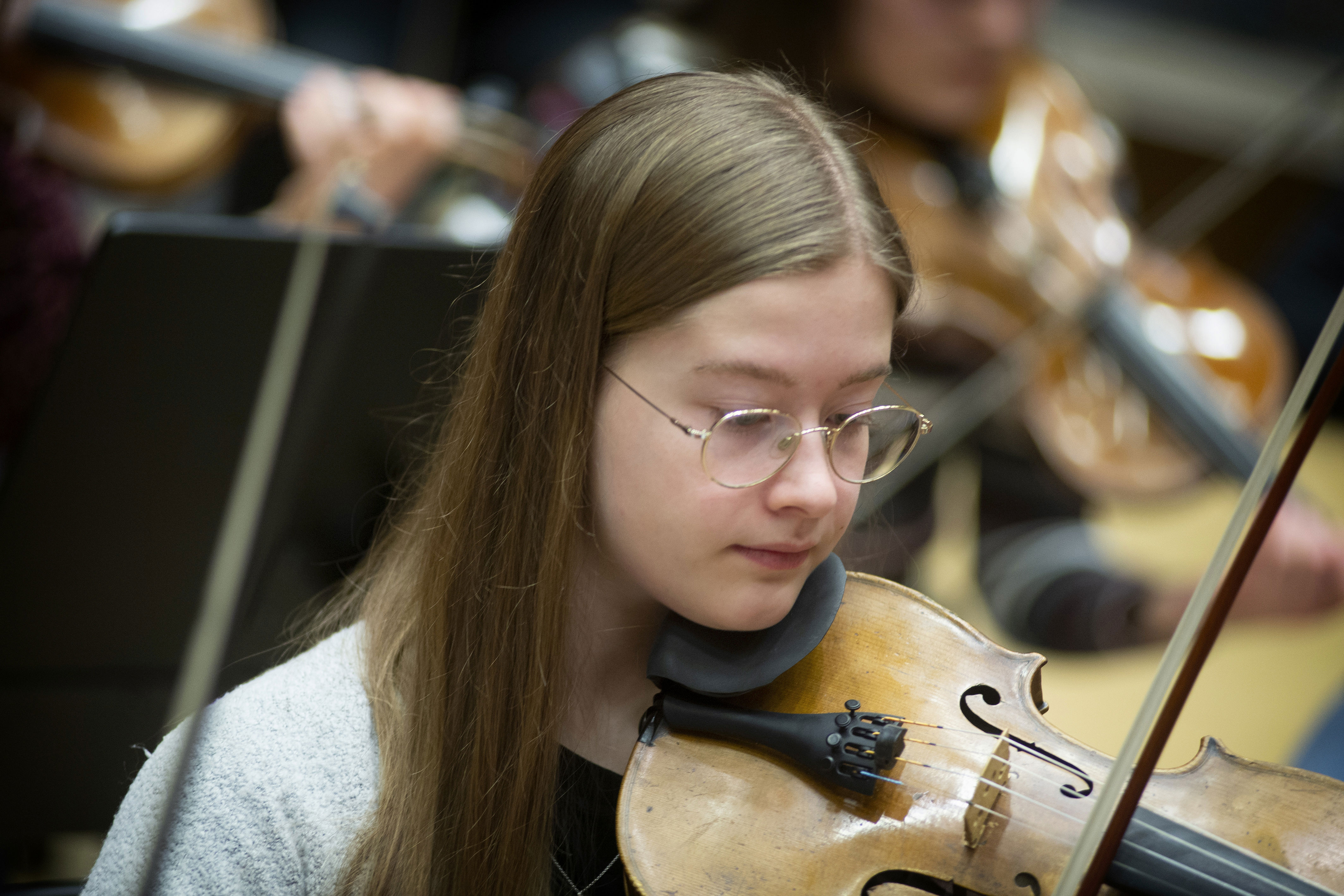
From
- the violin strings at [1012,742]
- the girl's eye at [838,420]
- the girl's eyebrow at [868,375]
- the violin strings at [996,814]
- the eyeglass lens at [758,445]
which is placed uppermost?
the girl's eyebrow at [868,375]

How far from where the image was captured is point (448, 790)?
0.54 meters

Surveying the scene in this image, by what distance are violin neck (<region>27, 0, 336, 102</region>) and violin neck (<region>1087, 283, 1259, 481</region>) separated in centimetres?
105

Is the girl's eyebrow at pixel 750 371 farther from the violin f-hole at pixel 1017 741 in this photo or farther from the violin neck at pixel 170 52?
the violin neck at pixel 170 52

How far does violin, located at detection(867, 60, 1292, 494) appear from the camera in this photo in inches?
53.0

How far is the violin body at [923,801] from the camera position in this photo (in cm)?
48

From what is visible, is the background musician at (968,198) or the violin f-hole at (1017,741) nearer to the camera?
the violin f-hole at (1017,741)

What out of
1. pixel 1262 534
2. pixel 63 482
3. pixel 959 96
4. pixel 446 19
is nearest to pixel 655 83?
pixel 1262 534

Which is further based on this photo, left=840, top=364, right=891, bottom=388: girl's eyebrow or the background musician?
the background musician

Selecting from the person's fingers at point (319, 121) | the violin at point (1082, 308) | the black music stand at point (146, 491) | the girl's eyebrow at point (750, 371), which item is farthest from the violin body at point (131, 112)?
the girl's eyebrow at point (750, 371)

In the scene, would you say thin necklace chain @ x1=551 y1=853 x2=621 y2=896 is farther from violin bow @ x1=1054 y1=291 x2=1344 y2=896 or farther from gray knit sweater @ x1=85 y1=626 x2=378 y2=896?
violin bow @ x1=1054 y1=291 x2=1344 y2=896

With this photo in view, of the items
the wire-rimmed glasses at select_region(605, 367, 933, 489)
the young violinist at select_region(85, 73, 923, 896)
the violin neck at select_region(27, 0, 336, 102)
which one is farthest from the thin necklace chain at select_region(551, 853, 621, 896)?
the violin neck at select_region(27, 0, 336, 102)

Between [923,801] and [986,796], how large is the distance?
1.1 inches

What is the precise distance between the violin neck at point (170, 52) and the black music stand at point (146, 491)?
59 cm

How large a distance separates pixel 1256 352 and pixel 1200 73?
1232 millimetres
